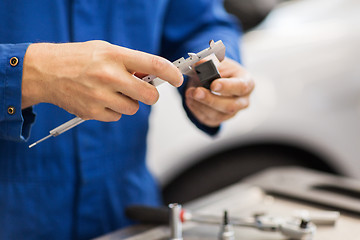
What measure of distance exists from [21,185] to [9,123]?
0.64ft

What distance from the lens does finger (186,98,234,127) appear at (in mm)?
626

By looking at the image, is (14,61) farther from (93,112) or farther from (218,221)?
(218,221)

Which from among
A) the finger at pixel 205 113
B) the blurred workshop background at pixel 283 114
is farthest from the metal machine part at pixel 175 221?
the blurred workshop background at pixel 283 114

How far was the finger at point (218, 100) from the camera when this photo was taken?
566mm

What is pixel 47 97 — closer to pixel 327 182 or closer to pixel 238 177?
pixel 327 182

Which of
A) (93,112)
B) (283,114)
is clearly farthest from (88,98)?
(283,114)

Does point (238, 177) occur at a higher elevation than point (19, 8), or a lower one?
lower

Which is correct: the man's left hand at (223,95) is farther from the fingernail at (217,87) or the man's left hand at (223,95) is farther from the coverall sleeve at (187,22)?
the coverall sleeve at (187,22)

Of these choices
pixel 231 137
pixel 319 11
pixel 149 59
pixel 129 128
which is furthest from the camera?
pixel 319 11

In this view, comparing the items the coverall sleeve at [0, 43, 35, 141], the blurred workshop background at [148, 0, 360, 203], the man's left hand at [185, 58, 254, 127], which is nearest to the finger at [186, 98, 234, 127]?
the man's left hand at [185, 58, 254, 127]

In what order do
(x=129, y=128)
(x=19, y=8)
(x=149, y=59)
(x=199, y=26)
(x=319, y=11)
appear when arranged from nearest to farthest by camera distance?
(x=149, y=59), (x=19, y=8), (x=129, y=128), (x=199, y=26), (x=319, y=11)

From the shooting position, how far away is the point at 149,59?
439 millimetres

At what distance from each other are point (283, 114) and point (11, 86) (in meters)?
1.12

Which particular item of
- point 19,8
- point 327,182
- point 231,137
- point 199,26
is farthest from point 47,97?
point 231,137
